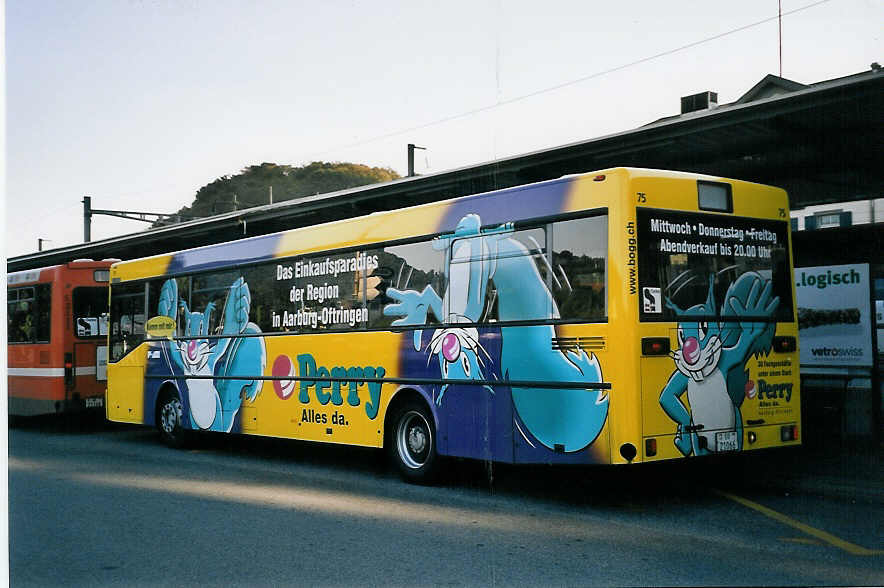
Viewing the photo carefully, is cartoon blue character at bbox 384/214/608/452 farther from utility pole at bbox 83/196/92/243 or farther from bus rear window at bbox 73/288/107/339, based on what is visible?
bus rear window at bbox 73/288/107/339

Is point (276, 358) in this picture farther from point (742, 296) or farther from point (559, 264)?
point (742, 296)

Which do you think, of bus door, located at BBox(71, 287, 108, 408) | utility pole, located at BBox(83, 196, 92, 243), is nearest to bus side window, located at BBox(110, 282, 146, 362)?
bus door, located at BBox(71, 287, 108, 408)

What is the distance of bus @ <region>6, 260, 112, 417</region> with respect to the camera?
16984mm

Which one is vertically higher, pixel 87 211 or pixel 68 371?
pixel 87 211

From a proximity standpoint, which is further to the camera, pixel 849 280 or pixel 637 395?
pixel 849 280

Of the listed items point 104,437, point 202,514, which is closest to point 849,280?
point 202,514

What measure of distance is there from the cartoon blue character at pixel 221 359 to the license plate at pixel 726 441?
6.10m

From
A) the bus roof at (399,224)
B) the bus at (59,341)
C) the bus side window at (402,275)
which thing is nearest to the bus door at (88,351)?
the bus at (59,341)

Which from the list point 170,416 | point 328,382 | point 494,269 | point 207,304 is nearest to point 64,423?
point 170,416

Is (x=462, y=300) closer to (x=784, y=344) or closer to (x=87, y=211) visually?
(x=784, y=344)

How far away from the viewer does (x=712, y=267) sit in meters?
8.84

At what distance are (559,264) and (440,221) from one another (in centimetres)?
181

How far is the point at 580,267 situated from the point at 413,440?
2998 millimetres

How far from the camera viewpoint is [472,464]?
11.5m
